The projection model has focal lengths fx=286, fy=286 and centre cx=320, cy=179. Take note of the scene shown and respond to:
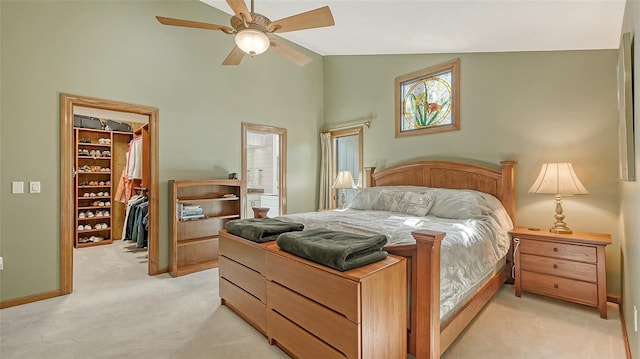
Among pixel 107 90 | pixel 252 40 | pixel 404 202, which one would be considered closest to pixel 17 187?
pixel 107 90

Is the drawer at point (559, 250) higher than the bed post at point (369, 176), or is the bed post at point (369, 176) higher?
the bed post at point (369, 176)

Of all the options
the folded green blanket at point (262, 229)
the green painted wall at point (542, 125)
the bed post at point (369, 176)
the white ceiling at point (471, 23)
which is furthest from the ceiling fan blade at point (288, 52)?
the bed post at point (369, 176)

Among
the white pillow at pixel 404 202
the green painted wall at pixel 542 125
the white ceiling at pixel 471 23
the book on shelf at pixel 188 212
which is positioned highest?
the white ceiling at pixel 471 23

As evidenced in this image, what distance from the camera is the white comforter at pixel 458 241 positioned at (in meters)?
1.83

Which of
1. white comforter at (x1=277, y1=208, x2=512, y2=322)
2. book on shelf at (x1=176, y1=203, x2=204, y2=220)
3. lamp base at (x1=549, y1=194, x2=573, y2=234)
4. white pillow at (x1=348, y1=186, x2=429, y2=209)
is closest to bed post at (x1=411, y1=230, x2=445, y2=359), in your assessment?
white comforter at (x1=277, y1=208, x2=512, y2=322)

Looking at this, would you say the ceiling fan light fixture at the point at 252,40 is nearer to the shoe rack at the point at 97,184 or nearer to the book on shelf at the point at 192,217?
the book on shelf at the point at 192,217

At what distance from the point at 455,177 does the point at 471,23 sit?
5.90 ft

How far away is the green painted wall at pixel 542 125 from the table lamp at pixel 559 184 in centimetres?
27

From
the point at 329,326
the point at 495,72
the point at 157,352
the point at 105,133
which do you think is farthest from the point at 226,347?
the point at 105,133

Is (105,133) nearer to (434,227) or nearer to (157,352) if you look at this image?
(157,352)

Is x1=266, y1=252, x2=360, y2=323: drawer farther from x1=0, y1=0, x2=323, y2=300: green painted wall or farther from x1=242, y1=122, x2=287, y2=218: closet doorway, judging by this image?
x1=242, y1=122, x2=287, y2=218: closet doorway

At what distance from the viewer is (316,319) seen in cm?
161

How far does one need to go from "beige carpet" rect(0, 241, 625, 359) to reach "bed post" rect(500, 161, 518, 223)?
0.86 m

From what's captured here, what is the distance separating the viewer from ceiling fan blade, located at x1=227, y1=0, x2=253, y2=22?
1.91 metres
